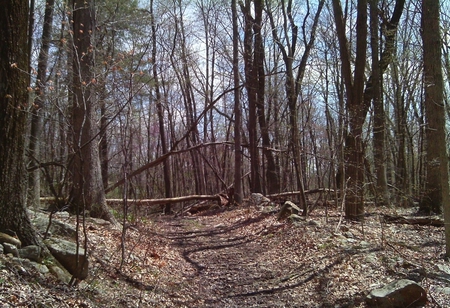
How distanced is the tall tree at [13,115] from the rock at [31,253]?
111 millimetres

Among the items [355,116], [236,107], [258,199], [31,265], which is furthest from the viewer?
[236,107]

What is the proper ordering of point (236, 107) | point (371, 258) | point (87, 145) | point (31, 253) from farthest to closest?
point (236, 107), point (87, 145), point (371, 258), point (31, 253)

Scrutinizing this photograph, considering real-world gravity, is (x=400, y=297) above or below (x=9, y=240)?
below

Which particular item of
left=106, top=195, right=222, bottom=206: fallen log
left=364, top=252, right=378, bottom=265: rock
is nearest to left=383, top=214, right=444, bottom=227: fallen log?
left=364, top=252, right=378, bottom=265: rock

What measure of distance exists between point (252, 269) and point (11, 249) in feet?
14.0

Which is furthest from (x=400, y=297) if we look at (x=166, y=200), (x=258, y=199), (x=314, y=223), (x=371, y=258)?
(x=166, y=200)

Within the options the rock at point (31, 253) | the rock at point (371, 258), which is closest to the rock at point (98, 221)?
the rock at point (31, 253)

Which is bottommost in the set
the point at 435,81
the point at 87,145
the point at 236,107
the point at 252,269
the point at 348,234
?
the point at 252,269

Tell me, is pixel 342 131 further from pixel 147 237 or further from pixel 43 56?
pixel 43 56

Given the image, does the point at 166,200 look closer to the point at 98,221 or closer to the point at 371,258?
the point at 98,221

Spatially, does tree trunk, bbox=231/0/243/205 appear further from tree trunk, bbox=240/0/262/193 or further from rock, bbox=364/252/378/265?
rock, bbox=364/252/378/265

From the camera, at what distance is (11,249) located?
13.2 ft

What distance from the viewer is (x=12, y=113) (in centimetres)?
424

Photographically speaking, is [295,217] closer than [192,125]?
Yes
